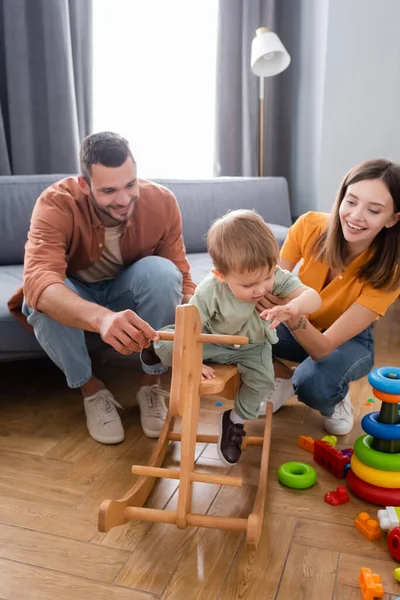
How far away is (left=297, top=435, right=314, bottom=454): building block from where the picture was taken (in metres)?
1.70

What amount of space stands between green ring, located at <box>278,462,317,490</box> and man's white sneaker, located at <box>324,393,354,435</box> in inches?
10.0

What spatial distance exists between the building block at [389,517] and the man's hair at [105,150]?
1.13 metres

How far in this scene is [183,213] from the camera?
2.61m

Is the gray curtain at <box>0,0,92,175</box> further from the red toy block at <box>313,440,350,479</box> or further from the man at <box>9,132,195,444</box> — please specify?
the red toy block at <box>313,440,350,479</box>

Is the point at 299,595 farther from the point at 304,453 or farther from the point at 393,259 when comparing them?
the point at 393,259

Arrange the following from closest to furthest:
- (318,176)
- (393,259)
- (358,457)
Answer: (358,457) → (393,259) → (318,176)

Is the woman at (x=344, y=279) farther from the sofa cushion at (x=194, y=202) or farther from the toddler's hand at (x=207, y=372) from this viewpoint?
the sofa cushion at (x=194, y=202)

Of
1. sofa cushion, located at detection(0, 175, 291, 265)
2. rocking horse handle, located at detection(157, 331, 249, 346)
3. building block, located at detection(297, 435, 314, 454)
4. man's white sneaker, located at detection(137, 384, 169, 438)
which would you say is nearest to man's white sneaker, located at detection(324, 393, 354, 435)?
building block, located at detection(297, 435, 314, 454)

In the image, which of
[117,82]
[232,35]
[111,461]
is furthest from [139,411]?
[232,35]

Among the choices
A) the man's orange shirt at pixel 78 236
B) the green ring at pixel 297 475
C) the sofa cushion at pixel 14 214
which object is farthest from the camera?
the sofa cushion at pixel 14 214

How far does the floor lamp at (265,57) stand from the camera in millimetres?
2773

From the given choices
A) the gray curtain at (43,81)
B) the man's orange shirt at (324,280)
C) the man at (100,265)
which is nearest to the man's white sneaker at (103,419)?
the man at (100,265)

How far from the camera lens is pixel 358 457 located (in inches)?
57.8

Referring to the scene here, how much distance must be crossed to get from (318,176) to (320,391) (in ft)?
5.19
